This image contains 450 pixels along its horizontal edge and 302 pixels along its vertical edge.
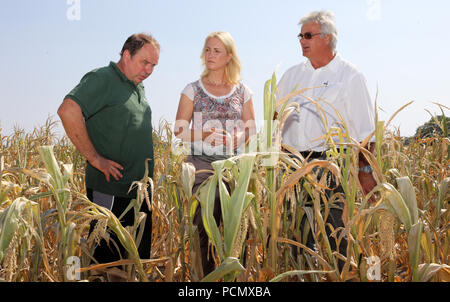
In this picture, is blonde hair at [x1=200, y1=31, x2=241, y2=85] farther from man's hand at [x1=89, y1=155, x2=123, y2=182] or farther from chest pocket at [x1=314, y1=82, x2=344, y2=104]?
man's hand at [x1=89, y1=155, x2=123, y2=182]

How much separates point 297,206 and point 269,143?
47 centimetres

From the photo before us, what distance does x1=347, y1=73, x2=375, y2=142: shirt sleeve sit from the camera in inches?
70.7

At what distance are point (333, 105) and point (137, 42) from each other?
1025mm

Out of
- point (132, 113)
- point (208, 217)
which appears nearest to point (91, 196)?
point (132, 113)

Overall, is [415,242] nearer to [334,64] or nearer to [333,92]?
[333,92]

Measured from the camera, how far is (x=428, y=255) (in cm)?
106

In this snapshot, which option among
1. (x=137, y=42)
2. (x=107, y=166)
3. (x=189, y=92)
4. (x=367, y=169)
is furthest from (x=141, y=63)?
(x=367, y=169)

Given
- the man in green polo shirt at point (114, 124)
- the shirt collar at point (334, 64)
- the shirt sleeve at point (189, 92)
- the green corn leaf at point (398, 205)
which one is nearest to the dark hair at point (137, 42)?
the man in green polo shirt at point (114, 124)

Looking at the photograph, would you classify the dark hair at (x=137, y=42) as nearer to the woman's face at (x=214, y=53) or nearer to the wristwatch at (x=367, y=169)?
the woman's face at (x=214, y=53)

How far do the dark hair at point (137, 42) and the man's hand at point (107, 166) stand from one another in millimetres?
567

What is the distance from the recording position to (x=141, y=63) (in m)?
2.01

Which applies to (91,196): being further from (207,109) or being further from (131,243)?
(131,243)

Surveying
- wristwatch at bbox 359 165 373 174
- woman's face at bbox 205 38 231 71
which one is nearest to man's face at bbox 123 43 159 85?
woman's face at bbox 205 38 231 71

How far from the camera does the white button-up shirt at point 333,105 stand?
180 cm
